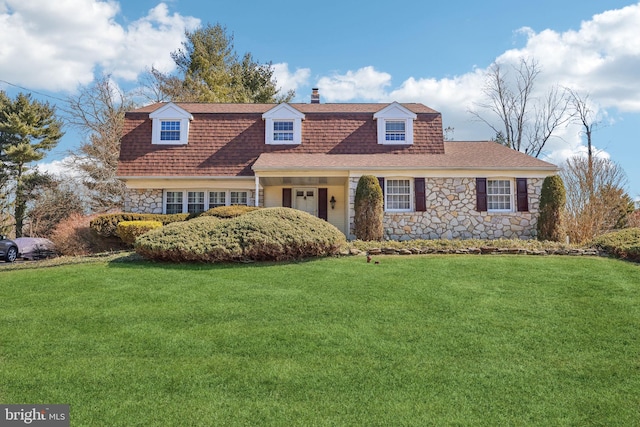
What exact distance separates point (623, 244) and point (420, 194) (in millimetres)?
6400

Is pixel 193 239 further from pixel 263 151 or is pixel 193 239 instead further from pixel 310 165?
pixel 263 151

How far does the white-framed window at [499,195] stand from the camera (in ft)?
53.1

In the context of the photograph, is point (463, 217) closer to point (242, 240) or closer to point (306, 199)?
point (306, 199)

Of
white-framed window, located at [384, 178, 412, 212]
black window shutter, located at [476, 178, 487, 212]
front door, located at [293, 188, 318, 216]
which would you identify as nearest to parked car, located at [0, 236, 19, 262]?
front door, located at [293, 188, 318, 216]

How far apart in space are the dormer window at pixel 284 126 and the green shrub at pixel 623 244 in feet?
38.7

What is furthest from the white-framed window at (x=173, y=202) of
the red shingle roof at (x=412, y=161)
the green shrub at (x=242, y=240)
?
the green shrub at (x=242, y=240)

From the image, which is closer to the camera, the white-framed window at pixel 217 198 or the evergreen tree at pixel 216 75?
the white-framed window at pixel 217 198

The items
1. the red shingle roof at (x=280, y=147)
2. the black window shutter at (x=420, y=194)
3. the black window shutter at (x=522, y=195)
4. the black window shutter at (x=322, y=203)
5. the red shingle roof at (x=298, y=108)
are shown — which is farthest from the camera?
the red shingle roof at (x=298, y=108)

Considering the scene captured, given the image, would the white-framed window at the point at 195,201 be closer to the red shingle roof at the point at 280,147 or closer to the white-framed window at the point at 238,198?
the red shingle roof at the point at 280,147

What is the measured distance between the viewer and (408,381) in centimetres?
462

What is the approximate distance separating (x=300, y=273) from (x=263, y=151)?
10.3 m

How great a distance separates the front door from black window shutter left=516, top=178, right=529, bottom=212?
26.0ft

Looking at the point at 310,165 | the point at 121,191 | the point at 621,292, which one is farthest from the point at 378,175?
the point at 121,191

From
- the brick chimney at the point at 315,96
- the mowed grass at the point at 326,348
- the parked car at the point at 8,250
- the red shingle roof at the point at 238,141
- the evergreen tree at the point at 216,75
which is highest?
the evergreen tree at the point at 216,75
